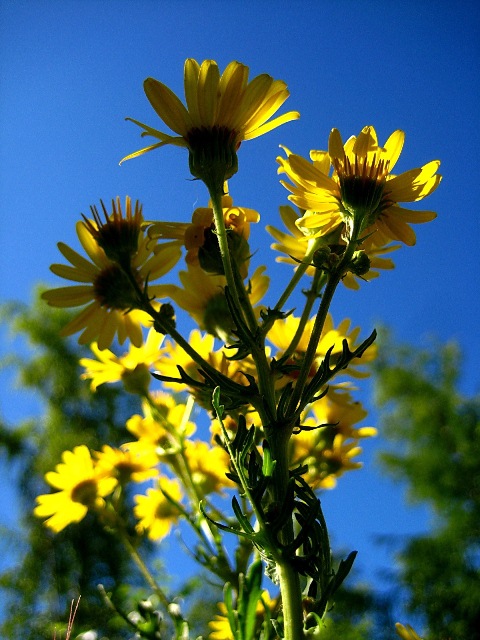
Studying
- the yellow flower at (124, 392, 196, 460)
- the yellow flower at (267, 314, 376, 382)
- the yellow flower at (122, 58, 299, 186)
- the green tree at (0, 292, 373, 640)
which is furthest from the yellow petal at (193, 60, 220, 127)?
the green tree at (0, 292, 373, 640)

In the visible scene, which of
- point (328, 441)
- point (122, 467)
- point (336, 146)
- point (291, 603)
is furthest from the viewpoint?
point (122, 467)

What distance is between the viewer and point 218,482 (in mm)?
886

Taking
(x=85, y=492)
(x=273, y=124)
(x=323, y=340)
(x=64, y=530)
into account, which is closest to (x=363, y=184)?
(x=273, y=124)

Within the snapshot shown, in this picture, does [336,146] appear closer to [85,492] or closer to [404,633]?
[404,633]

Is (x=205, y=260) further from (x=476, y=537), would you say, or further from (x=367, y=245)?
(x=476, y=537)

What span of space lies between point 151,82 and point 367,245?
0.84 feet

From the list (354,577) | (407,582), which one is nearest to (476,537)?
(407,582)

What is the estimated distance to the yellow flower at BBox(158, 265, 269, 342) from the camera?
658 millimetres

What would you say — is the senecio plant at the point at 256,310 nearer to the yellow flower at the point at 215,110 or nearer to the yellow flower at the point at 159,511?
the yellow flower at the point at 215,110

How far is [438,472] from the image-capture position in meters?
5.64

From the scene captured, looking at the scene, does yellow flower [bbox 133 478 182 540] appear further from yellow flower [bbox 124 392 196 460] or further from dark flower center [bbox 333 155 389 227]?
dark flower center [bbox 333 155 389 227]

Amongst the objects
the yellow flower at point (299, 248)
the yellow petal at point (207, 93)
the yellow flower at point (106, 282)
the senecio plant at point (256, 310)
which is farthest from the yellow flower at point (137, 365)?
the yellow petal at point (207, 93)

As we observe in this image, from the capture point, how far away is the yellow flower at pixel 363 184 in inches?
21.7

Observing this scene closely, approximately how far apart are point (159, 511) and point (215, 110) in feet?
2.21
